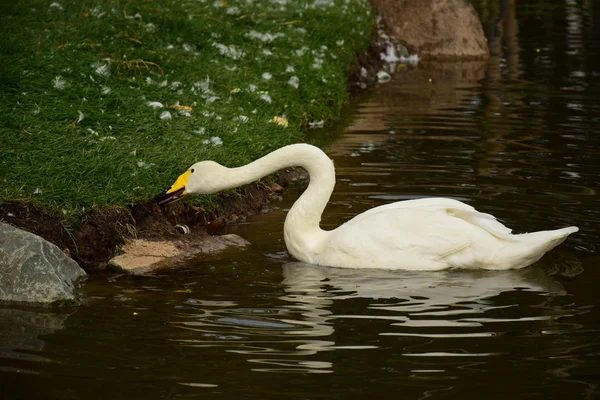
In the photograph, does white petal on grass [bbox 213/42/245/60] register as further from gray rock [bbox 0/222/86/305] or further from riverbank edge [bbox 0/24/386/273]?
gray rock [bbox 0/222/86/305]

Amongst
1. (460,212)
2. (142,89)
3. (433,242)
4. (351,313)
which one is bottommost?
(351,313)

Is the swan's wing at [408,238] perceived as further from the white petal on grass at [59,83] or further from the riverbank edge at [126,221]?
the white petal on grass at [59,83]

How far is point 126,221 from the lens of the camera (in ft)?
27.7

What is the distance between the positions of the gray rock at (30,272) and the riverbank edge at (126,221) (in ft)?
1.88

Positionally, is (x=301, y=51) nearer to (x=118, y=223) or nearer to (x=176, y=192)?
(x=176, y=192)

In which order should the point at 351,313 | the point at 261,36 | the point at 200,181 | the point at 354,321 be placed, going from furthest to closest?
the point at 261,36, the point at 200,181, the point at 351,313, the point at 354,321

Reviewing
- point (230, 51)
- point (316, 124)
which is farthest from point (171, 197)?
point (230, 51)

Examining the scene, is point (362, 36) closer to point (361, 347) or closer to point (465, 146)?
point (465, 146)

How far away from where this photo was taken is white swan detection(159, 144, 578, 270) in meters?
7.79

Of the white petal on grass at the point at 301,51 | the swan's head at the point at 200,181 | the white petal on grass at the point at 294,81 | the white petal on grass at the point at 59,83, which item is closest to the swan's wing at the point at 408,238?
the swan's head at the point at 200,181

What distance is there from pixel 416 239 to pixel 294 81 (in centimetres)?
658

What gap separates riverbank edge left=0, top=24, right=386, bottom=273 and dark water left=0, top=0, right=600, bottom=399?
33 cm

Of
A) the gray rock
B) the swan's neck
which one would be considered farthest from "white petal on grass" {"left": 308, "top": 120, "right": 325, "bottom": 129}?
the gray rock

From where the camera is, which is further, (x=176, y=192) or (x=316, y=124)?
(x=316, y=124)
